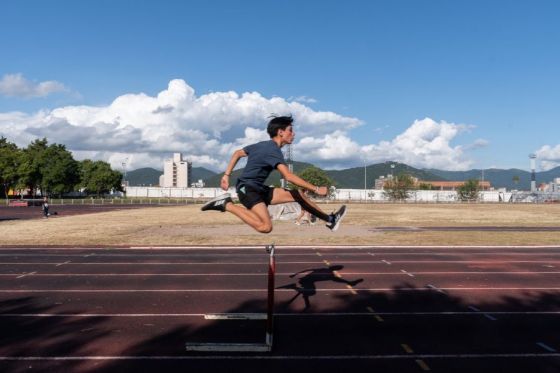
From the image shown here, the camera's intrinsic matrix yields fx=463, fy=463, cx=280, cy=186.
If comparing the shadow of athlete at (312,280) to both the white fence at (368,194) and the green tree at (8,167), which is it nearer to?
the green tree at (8,167)

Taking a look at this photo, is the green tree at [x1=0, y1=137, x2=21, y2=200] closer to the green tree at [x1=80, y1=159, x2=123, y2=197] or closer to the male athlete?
the green tree at [x1=80, y1=159, x2=123, y2=197]

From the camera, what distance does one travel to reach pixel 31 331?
7.08 meters

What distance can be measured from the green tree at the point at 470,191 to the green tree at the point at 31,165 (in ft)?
325

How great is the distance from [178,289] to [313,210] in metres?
4.96

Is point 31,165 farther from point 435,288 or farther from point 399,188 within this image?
point 435,288

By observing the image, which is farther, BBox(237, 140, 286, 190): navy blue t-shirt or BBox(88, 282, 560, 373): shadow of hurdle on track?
BBox(237, 140, 286, 190): navy blue t-shirt

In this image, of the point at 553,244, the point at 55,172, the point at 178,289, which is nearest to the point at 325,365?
the point at 178,289

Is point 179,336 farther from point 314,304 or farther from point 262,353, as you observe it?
point 314,304

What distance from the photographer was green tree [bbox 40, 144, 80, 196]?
9019 cm

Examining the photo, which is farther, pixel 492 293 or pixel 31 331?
pixel 492 293

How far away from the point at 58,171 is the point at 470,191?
97.8 m

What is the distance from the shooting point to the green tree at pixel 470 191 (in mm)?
118625

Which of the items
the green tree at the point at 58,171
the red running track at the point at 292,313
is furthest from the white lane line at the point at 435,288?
the green tree at the point at 58,171

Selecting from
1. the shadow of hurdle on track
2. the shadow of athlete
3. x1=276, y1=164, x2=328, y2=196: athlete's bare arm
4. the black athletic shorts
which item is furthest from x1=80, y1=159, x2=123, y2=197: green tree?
x1=276, y1=164, x2=328, y2=196: athlete's bare arm
